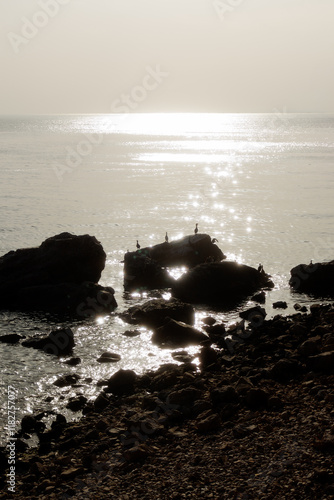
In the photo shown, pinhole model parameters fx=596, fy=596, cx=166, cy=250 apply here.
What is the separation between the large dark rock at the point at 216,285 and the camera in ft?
142

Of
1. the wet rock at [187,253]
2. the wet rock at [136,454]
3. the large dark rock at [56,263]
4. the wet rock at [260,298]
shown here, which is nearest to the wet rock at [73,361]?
the wet rock at [136,454]

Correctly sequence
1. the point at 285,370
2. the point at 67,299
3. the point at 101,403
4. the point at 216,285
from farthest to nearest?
1. the point at 216,285
2. the point at 67,299
3. the point at 285,370
4. the point at 101,403

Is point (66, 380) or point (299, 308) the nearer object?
point (66, 380)

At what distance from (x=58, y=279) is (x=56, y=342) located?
10902mm

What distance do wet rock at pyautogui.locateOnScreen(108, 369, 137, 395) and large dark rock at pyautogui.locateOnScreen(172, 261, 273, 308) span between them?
1559 centimetres

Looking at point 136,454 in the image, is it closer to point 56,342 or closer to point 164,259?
point 56,342

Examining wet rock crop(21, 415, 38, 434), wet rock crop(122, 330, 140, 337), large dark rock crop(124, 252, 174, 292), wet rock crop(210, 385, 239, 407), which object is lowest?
wet rock crop(21, 415, 38, 434)

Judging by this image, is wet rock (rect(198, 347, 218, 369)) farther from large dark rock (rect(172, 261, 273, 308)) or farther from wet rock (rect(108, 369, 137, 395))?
large dark rock (rect(172, 261, 273, 308))

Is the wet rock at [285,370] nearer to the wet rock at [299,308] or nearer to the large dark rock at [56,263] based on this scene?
the wet rock at [299,308]

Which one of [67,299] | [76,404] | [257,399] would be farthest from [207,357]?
[67,299]

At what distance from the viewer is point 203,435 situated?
21469 millimetres

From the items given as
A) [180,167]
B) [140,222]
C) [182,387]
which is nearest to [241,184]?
[180,167]

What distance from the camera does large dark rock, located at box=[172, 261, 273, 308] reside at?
43156 mm

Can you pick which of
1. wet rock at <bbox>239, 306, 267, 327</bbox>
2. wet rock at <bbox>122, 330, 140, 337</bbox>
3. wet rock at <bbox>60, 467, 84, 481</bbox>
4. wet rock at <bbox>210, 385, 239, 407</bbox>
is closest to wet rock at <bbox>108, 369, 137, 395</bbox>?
wet rock at <bbox>210, 385, 239, 407</bbox>
